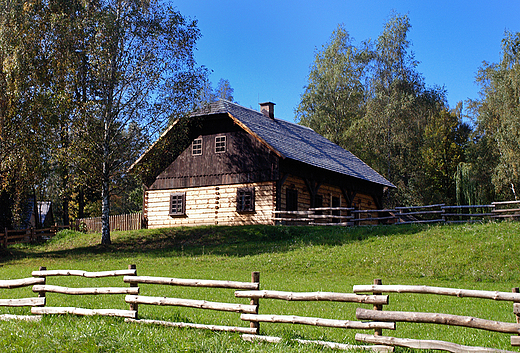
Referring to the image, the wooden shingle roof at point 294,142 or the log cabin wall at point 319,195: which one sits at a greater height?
the wooden shingle roof at point 294,142

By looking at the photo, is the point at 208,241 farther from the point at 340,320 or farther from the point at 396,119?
the point at 396,119

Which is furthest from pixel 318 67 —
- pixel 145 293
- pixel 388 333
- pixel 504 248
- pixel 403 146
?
pixel 388 333

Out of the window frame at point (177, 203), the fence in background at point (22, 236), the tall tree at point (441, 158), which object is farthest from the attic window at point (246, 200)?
the tall tree at point (441, 158)

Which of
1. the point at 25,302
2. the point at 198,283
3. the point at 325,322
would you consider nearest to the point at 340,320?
the point at 325,322

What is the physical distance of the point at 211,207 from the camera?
33094 millimetres

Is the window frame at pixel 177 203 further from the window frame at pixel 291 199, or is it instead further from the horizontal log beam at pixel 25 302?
the horizontal log beam at pixel 25 302

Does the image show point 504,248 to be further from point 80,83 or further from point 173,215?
point 80,83

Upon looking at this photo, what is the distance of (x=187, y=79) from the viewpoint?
3025 centimetres

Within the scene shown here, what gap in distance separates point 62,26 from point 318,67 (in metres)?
30.7

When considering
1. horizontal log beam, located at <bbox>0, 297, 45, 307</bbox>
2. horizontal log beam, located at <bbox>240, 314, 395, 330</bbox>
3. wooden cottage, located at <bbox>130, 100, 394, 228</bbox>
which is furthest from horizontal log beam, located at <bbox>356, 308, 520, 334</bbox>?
wooden cottage, located at <bbox>130, 100, 394, 228</bbox>

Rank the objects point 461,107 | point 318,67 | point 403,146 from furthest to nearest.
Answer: point 461,107, point 318,67, point 403,146

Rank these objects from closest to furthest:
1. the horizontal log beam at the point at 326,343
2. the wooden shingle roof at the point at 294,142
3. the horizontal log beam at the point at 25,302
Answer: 1. the horizontal log beam at the point at 326,343
2. the horizontal log beam at the point at 25,302
3. the wooden shingle roof at the point at 294,142

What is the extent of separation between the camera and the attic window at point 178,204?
112 ft

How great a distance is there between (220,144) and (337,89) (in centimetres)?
2294
